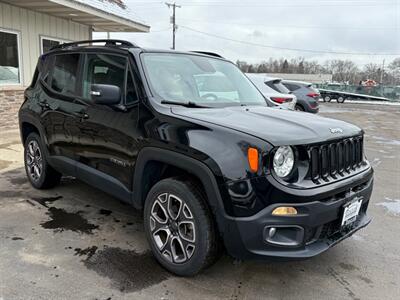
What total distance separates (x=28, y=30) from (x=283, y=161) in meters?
9.49

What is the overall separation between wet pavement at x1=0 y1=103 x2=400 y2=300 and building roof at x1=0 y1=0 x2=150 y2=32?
641cm

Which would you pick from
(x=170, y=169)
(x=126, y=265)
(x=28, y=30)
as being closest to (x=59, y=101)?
(x=170, y=169)

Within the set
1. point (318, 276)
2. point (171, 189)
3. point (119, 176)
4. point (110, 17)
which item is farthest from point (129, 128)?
point (110, 17)

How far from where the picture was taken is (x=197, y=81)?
149 inches

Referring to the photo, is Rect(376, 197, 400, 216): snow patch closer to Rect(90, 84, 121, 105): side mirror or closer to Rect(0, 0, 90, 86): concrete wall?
Rect(90, 84, 121, 105): side mirror

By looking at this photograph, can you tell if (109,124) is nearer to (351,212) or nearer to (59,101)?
(59,101)

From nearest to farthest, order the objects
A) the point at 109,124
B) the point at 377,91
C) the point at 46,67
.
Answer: the point at 109,124 → the point at 46,67 → the point at 377,91

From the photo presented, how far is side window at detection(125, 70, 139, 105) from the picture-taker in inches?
132

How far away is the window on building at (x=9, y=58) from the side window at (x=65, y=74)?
5.90 meters

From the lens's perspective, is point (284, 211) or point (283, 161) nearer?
point (284, 211)

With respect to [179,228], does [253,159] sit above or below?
above

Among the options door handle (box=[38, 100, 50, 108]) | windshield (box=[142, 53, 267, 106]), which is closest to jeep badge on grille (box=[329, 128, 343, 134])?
windshield (box=[142, 53, 267, 106])

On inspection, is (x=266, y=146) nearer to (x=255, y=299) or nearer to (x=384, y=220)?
(x=255, y=299)

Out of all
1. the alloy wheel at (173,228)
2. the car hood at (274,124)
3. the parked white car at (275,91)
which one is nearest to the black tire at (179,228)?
the alloy wheel at (173,228)
